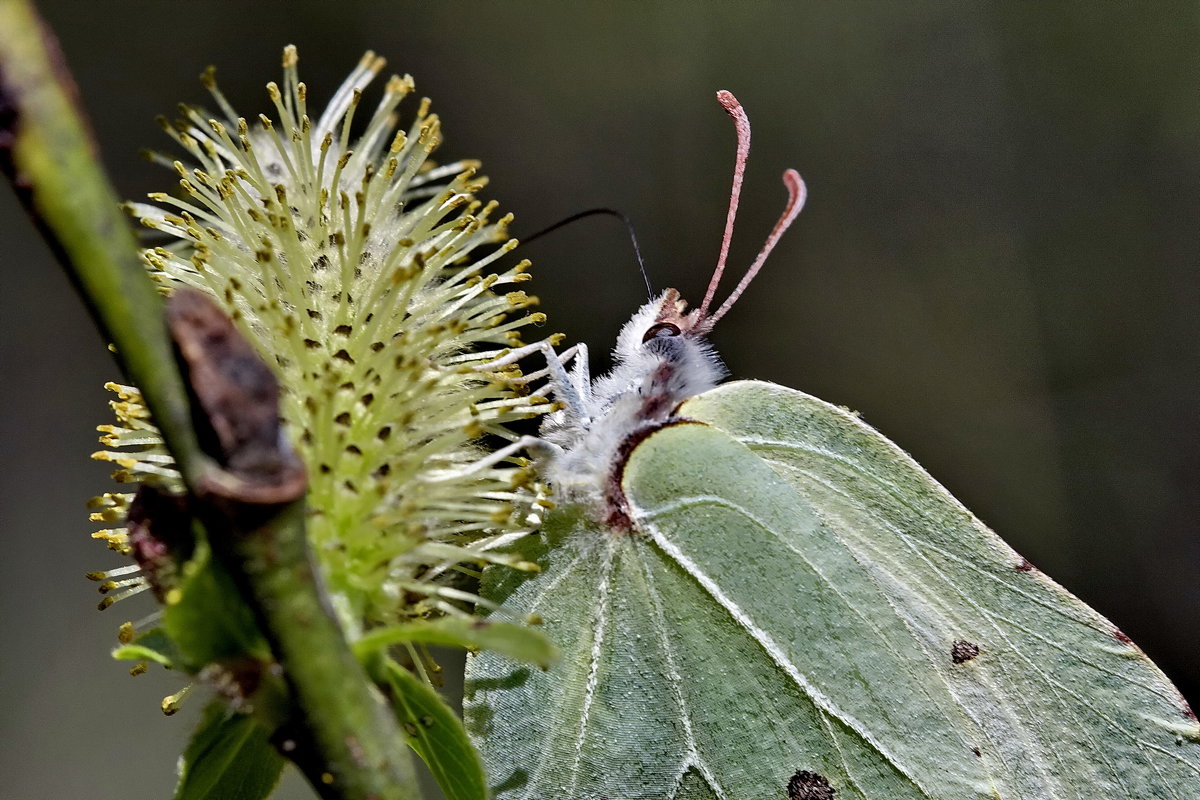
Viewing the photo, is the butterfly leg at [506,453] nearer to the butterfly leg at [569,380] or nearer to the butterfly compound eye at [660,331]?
the butterfly leg at [569,380]

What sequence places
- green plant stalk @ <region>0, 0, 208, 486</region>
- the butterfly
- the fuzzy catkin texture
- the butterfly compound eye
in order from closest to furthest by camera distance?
green plant stalk @ <region>0, 0, 208, 486</region>, the fuzzy catkin texture, the butterfly, the butterfly compound eye

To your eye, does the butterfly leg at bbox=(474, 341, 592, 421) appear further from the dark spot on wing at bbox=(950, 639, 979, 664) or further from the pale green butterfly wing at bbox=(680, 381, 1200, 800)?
the dark spot on wing at bbox=(950, 639, 979, 664)

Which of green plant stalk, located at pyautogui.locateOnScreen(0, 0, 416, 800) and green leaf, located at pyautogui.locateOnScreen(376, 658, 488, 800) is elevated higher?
green plant stalk, located at pyautogui.locateOnScreen(0, 0, 416, 800)

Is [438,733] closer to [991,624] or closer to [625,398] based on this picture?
[625,398]

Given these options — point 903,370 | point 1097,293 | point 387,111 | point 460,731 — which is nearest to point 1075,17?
point 1097,293

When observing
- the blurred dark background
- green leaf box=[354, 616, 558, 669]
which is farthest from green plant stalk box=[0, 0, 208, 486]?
the blurred dark background

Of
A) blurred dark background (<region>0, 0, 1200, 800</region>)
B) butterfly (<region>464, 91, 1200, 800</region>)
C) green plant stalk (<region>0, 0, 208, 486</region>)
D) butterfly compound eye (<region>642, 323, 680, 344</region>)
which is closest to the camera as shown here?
green plant stalk (<region>0, 0, 208, 486</region>)

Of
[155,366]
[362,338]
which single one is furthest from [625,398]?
[155,366]
